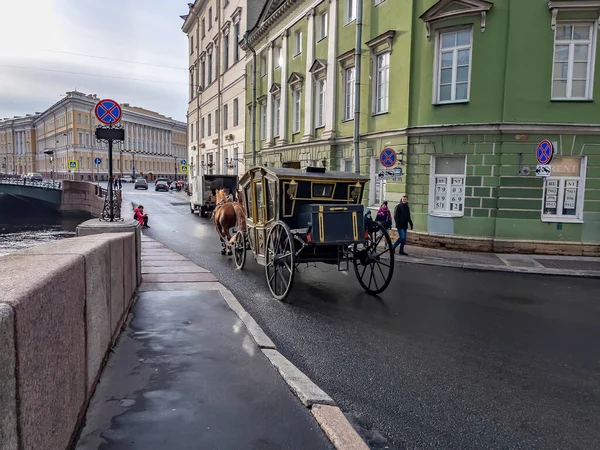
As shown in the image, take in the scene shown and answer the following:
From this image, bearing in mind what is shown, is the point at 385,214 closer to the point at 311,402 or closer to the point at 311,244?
the point at 311,244

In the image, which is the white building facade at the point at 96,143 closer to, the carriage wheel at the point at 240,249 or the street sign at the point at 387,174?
the street sign at the point at 387,174

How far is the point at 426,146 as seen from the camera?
51.2 ft

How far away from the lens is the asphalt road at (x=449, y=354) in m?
3.96

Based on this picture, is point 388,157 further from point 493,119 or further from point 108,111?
point 108,111

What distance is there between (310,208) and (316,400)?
447 centimetres

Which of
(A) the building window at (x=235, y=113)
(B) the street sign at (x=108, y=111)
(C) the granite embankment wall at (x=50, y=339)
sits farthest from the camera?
(A) the building window at (x=235, y=113)

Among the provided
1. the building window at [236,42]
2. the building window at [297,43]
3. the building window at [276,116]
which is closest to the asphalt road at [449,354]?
the building window at [297,43]

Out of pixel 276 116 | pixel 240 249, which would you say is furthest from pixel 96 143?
pixel 240 249

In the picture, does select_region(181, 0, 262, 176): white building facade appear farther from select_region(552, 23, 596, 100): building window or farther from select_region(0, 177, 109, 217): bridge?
select_region(552, 23, 596, 100): building window

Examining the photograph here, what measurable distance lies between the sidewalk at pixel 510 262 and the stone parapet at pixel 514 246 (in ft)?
1.06

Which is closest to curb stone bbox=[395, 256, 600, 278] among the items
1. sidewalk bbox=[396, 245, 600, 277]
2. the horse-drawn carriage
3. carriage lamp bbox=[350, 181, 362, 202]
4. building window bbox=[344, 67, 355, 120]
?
sidewalk bbox=[396, 245, 600, 277]

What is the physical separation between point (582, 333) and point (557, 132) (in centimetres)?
923

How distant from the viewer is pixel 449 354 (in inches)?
224

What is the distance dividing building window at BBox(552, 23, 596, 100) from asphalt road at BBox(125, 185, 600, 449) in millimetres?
6545
